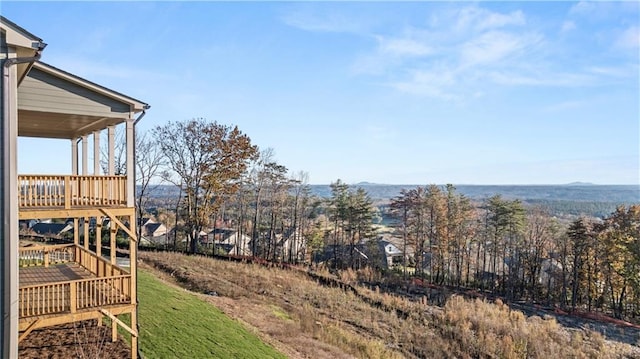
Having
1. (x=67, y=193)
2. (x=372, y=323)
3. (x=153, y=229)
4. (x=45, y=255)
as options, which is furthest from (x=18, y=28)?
(x=153, y=229)

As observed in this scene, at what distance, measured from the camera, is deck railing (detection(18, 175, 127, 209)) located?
7016 mm

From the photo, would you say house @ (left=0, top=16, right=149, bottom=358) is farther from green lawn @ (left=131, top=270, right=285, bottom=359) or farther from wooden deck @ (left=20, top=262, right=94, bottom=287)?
green lawn @ (left=131, top=270, right=285, bottom=359)

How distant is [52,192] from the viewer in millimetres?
7285

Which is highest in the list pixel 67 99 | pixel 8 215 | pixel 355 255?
pixel 67 99

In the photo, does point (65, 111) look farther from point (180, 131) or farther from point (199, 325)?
point (180, 131)

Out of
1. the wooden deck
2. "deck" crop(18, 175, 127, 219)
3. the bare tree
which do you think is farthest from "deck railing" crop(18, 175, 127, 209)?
the bare tree

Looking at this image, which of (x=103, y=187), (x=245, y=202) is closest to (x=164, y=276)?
(x=103, y=187)

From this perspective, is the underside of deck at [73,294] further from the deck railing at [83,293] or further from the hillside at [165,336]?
the hillside at [165,336]

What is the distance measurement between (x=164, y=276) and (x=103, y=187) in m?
10.8

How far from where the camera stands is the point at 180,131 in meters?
28.5

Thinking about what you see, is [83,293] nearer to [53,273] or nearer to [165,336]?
[53,273]

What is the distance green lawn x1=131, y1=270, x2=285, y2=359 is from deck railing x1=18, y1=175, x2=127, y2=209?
3.29 meters

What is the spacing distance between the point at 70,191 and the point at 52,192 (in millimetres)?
354

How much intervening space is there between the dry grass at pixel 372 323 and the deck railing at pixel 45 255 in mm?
5155
